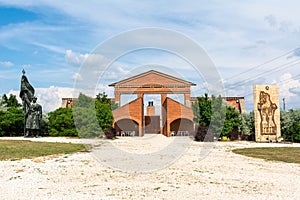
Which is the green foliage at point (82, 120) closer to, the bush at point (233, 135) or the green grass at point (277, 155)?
the bush at point (233, 135)

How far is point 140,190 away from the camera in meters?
7.34

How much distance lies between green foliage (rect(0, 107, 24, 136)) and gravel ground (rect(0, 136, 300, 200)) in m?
Answer: 20.4

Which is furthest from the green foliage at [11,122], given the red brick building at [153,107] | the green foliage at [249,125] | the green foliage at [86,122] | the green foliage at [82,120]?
the green foliage at [249,125]

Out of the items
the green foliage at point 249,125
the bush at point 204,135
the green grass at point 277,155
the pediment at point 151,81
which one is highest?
the pediment at point 151,81

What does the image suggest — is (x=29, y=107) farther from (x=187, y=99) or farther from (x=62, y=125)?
(x=187, y=99)

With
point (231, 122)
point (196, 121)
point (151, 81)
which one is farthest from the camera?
point (151, 81)

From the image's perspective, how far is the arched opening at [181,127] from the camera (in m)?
40.9

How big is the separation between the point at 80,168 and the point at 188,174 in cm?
344

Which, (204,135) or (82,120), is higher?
(82,120)

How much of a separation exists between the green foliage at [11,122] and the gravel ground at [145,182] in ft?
67.0

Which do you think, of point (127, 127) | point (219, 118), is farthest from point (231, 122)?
point (127, 127)

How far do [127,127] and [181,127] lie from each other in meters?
6.99

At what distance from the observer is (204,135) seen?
27.8 metres

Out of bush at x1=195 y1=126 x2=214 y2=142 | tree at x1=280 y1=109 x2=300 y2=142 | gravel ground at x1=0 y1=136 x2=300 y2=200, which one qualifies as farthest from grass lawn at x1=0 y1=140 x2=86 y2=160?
tree at x1=280 y1=109 x2=300 y2=142
